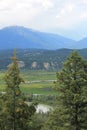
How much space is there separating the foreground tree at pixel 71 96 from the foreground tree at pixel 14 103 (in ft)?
6.32

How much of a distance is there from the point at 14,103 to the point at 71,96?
3735 millimetres

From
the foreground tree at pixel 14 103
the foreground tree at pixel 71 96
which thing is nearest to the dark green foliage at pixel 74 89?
the foreground tree at pixel 71 96

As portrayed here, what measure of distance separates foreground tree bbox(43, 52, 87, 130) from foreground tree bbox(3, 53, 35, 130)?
1.93 meters

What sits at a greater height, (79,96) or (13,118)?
(79,96)

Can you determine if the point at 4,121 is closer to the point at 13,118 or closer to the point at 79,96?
the point at 13,118

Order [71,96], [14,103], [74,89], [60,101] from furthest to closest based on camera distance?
[60,101] < [74,89] < [14,103] < [71,96]

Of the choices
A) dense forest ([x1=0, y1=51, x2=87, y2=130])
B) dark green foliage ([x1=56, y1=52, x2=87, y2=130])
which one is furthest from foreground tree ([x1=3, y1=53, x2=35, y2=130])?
dark green foliage ([x1=56, y1=52, x2=87, y2=130])

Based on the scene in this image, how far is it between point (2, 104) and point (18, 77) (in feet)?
7.29

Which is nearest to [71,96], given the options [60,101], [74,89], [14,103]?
[74,89]

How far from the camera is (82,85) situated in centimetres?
2425

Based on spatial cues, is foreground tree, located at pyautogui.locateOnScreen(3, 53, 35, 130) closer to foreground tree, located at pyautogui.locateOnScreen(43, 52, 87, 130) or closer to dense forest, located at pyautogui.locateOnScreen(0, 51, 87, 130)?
dense forest, located at pyautogui.locateOnScreen(0, 51, 87, 130)

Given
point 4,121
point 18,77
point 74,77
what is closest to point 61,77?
→ point 74,77

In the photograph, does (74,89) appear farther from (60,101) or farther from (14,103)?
(14,103)

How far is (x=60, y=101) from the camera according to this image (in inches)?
977
